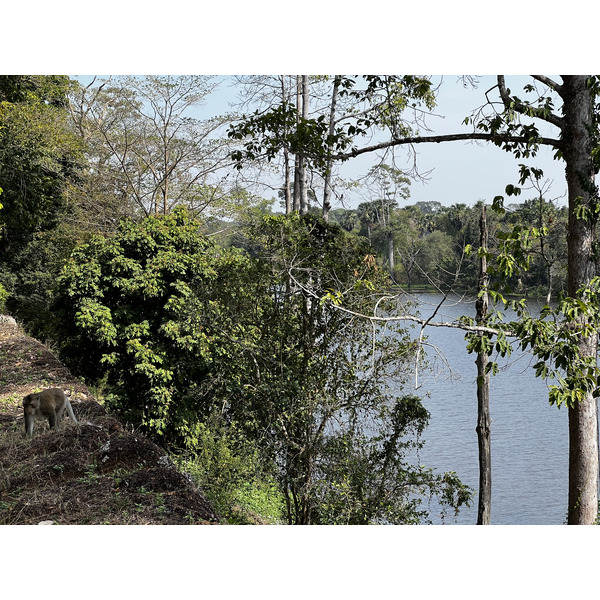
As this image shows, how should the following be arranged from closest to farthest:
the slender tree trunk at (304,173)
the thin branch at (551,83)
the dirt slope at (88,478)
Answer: the dirt slope at (88,478) → the thin branch at (551,83) → the slender tree trunk at (304,173)

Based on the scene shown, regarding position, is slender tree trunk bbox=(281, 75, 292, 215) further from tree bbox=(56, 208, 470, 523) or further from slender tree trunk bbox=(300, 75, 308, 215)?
tree bbox=(56, 208, 470, 523)

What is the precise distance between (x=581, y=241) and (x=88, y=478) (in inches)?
113

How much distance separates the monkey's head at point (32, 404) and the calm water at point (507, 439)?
4.33 meters

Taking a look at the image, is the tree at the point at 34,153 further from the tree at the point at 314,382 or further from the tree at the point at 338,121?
the tree at the point at 338,121

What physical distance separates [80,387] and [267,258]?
64.7 inches

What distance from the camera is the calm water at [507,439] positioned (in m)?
7.32

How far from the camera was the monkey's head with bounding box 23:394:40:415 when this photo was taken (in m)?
3.82

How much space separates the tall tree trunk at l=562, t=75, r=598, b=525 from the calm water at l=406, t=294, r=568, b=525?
3.28 meters

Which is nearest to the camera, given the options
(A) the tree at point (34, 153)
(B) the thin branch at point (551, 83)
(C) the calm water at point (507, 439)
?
(B) the thin branch at point (551, 83)

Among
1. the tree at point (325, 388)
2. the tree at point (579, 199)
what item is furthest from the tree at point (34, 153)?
the tree at point (579, 199)
